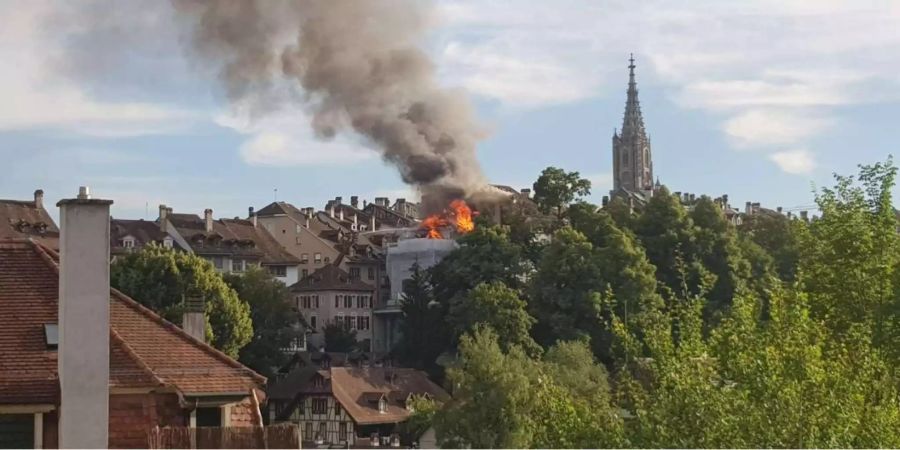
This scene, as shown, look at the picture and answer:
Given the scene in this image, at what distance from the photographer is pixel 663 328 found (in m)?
33.2

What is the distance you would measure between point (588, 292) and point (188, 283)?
1046 inches

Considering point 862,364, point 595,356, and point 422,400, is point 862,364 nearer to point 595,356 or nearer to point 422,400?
point 422,400

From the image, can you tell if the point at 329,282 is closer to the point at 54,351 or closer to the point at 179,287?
the point at 179,287

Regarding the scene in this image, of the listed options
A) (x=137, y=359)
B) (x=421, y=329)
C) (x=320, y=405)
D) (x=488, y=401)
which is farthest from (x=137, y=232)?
(x=137, y=359)

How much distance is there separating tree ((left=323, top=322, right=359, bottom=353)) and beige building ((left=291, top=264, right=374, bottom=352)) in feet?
9.25

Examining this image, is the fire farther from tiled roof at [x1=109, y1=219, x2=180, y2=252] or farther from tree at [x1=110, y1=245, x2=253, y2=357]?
tree at [x1=110, y1=245, x2=253, y2=357]

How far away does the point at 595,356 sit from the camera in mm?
96000

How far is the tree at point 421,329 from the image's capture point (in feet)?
348

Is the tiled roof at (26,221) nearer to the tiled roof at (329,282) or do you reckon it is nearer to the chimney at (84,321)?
the tiled roof at (329,282)

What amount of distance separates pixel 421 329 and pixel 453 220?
18145 mm

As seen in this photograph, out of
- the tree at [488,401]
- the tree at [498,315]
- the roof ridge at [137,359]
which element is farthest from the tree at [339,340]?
the roof ridge at [137,359]

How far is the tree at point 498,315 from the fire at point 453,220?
20.8 metres

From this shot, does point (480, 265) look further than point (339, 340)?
No

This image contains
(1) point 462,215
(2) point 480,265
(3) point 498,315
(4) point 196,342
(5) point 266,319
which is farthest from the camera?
(1) point 462,215
